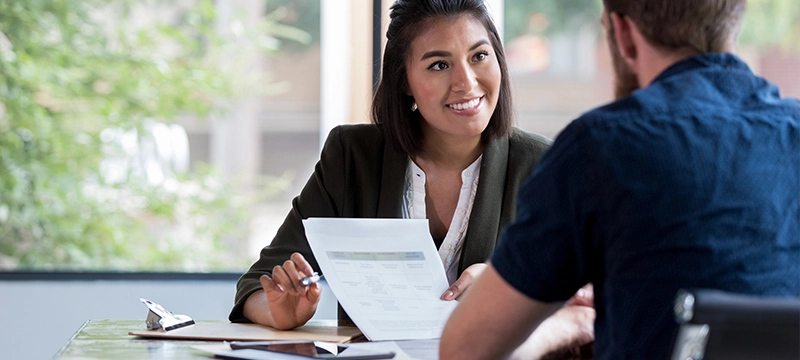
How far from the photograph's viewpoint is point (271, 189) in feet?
12.6

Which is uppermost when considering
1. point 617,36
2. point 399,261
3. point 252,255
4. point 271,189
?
point 617,36

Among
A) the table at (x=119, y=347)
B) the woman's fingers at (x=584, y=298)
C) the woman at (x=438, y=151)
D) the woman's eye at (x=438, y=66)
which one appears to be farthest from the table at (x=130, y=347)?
the woman's eye at (x=438, y=66)

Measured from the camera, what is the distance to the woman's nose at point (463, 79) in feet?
6.38

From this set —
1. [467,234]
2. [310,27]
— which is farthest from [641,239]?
[310,27]

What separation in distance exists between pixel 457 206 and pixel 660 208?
3.47 ft

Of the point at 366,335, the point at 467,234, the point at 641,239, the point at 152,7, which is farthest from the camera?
the point at 152,7

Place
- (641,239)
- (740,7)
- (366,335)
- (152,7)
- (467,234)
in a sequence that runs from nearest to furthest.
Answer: (641,239) < (740,7) < (366,335) < (467,234) < (152,7)

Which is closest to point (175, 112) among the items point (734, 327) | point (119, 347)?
point (119, 347)

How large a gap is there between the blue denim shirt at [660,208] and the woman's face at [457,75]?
93 centimetres

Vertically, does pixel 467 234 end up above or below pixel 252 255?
above

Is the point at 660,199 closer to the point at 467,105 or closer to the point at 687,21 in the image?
the point at 687,21

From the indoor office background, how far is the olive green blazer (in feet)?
4.61

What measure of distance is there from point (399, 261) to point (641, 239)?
0.71m

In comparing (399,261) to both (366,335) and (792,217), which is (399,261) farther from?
(792,217)
